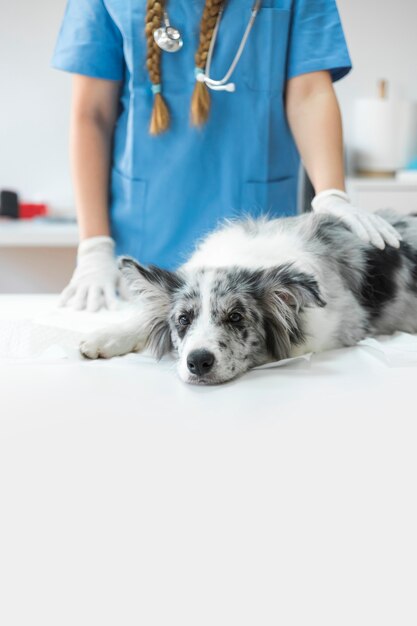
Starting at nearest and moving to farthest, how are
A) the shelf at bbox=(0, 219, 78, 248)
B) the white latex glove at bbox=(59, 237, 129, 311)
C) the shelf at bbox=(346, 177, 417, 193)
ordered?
the white latex glove at bbox=(59, 237, 129, 311) → the shelf at bbox=(0, 219, 78, 248) → the shelf at bbox=(346, 177, 417, 193)

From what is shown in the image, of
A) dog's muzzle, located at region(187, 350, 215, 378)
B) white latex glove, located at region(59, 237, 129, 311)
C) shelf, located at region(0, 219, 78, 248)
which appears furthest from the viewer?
shelf, located at region(0, 219, 78, 248)

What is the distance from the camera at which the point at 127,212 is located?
6.16ft

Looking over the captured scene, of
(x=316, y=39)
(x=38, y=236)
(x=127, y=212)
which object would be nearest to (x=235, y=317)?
(x=127, y=212)

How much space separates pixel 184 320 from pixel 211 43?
914mm

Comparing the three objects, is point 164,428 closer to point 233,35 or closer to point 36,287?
point 233,35

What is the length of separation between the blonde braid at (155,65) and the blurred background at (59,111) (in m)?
1.66

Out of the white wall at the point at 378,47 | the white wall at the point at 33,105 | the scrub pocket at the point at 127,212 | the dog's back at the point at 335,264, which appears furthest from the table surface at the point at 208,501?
the white wall at the point at 378,47

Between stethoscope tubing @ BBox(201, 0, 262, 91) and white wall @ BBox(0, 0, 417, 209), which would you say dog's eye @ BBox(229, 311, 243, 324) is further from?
white wall @ BBox(0, 0, 417, 209)

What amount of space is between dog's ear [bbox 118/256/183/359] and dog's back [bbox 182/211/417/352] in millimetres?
74

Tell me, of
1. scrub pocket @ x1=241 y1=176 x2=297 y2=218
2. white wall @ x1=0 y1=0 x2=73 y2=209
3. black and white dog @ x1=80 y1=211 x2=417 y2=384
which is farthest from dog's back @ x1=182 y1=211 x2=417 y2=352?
white wall @ x1=0 y1=0 x2=73 y2=209

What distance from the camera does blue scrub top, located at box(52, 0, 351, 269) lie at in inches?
69.1

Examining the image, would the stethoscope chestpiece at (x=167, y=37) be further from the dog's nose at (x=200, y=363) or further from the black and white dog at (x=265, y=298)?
the dog's nose at (x=200, y=363)

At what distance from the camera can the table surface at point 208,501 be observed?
48 centimetres

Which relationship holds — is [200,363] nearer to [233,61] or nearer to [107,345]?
[107,345]
